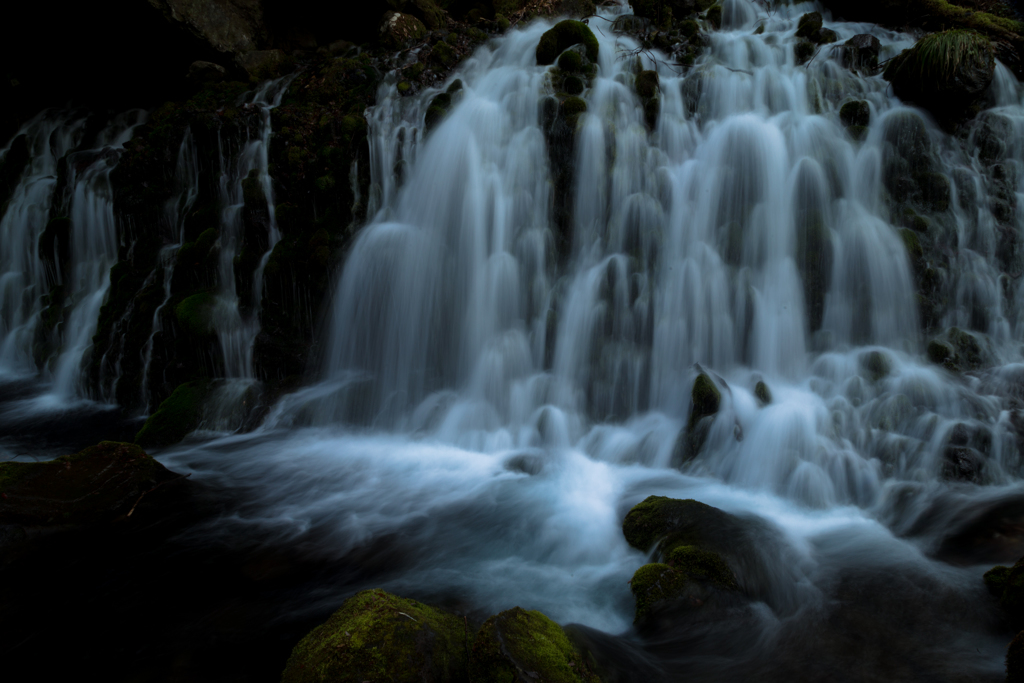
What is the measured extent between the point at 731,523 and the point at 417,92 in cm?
866

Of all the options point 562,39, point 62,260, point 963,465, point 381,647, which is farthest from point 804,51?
point 62,260

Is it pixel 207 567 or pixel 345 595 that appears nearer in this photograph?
pixel 345 595

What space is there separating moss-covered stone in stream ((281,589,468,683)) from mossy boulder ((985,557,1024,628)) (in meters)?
3.27

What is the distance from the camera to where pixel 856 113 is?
7426 millimetres

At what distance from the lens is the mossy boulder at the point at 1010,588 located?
10.5ft

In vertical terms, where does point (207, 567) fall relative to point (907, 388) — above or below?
below

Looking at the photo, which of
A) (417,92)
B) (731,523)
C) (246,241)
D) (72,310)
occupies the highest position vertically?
(417,92)

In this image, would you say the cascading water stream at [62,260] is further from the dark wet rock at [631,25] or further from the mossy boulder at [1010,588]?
the mossy boulder at [1010,588]

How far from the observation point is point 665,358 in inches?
269

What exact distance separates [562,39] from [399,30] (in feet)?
14.3

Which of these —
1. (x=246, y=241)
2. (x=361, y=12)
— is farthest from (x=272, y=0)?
(x=246, y=241)

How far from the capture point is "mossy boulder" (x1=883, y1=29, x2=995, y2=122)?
6.95 meters

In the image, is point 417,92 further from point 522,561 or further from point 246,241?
point 522,561

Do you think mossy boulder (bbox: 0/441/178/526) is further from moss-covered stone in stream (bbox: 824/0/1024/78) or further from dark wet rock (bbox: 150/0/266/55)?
moss-covered stone in stream (bbox: 824/0/1024/78)
